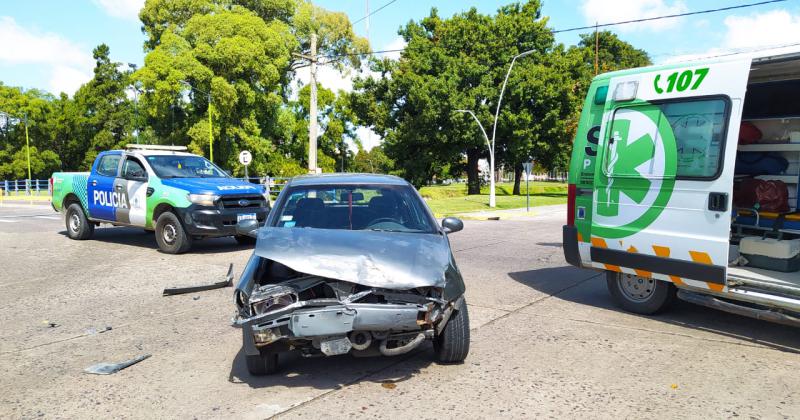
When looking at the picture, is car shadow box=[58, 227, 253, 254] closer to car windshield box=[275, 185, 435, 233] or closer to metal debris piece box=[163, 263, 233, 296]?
metal debris piece box=[163, 263, 233, 296]

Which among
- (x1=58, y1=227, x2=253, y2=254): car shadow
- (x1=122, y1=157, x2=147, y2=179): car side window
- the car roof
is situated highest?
(x1=122, y1=157, x2=147, y2=179): car side window

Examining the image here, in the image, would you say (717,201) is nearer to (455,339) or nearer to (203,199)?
(455,339)

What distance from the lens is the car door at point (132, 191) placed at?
11302 mm

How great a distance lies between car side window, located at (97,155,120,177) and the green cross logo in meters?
10.1

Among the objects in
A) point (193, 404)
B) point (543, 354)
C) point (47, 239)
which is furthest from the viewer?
point (47, 239)

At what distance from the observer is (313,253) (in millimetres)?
4059

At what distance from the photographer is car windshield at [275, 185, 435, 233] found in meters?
5.01

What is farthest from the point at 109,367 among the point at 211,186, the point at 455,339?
the point at 211,186

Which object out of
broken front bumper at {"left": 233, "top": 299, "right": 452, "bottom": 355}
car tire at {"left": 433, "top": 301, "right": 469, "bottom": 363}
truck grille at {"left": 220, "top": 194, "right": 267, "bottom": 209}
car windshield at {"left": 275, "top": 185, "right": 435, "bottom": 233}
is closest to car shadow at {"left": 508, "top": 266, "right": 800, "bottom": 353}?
car tire at {"left": 433, "top": 301, "right": 469, "bottom": 363}

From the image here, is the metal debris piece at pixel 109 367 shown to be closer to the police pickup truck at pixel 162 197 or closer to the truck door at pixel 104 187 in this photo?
the police pickup truck at pixel 162 197

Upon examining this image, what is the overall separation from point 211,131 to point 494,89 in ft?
68.6

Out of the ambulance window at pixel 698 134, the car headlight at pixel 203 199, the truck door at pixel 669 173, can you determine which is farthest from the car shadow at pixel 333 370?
the car headlight at pixel 203 199

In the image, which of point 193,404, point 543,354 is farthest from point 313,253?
point 543,354

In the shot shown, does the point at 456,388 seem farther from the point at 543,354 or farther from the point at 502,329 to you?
the point at 502,329
